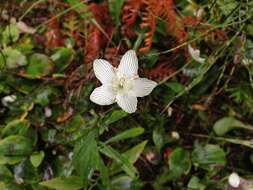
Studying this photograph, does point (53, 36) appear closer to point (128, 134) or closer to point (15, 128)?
point (15, 128)

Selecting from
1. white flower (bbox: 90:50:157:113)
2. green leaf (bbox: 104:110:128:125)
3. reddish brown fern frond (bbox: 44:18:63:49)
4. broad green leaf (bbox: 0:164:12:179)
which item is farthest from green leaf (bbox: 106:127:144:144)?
reddish brown fern frond (bbox: 44:18:63:49)

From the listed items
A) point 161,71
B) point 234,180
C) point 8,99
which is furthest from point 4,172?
point 234,180

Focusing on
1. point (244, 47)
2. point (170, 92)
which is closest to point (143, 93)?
point (170, 92)

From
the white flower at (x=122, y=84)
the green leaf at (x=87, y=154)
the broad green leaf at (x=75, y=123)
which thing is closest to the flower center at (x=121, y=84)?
the white flower at (x=122, y=84)

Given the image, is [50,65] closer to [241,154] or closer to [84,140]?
[84,140]

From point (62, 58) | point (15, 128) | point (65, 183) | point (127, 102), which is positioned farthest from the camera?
point (62, 58)

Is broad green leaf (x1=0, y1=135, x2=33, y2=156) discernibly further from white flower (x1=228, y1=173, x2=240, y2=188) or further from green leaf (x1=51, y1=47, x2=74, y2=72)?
white flower (x1=228, y1=173, x2=240, y2=188)

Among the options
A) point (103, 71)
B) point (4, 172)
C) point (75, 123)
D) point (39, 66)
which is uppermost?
point (103, 71)
